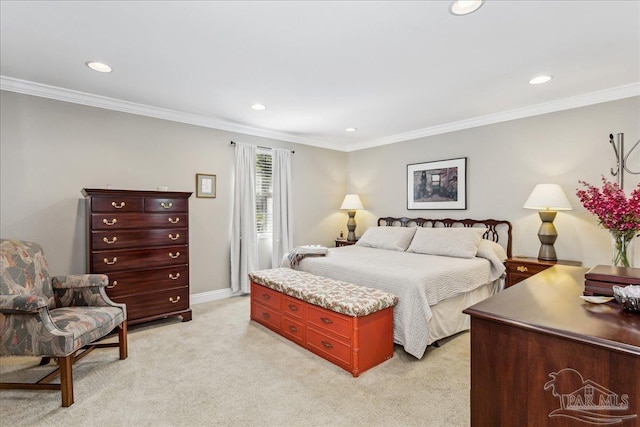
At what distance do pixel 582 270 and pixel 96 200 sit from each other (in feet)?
13.2

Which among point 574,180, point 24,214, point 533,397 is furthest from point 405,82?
point 24,214

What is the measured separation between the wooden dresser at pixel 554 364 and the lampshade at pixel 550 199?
8.11 ft

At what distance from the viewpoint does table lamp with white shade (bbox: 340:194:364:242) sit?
216 inches

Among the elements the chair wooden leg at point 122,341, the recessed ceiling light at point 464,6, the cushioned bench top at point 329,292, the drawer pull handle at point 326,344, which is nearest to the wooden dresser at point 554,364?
the cushioned bench top at point 329,292

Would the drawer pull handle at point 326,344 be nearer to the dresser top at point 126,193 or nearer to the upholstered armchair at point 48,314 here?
the upholstered armchair at point 48,314

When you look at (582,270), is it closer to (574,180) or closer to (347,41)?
(574,180)

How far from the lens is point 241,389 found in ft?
7.32

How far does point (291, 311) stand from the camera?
3.04 m

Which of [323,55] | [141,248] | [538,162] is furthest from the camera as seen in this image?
[538,162]

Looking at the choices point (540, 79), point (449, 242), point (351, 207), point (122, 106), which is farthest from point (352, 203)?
point (122, 106)

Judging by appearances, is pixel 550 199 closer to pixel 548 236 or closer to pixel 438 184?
pixel 548 236

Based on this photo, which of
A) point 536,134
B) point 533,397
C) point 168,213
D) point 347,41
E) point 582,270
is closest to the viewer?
point 533,397

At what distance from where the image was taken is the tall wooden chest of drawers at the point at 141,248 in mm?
3055

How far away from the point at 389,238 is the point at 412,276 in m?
1.76
